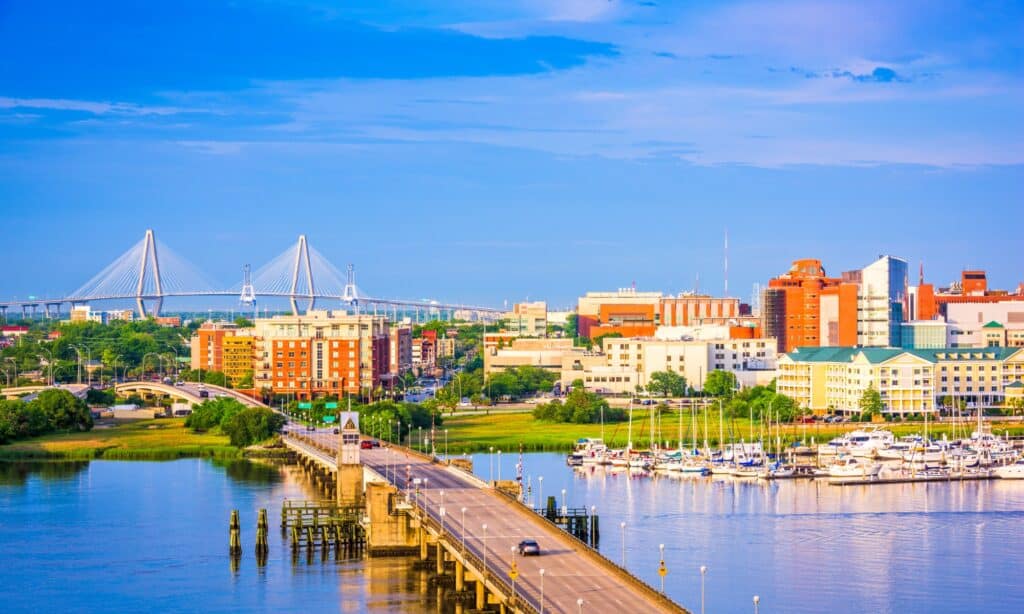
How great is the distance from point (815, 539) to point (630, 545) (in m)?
4.28

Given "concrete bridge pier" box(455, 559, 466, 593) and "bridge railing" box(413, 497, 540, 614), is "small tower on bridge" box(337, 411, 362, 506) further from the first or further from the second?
"concrete bridge pier" box(455, 559, 466, 593)

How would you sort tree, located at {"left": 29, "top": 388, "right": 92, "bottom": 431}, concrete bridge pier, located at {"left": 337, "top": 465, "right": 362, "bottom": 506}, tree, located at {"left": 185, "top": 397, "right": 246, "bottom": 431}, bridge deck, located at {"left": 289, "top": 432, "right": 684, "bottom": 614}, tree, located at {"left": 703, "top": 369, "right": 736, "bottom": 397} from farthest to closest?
tree, located at {"left": 703, "top": 369, "right": 736, "bottom": 397}
tree, located at {"left": 185, "top": 397, "right": 246, "bottom": 431}
tree, located at {"left": 29, "top": 388, "right": 92, "bottom": 431}
concrete bridge pier, located at {"left": 337, "top": 465, "right": 362, "bottom": 506}
bridge deck, located at {"left": 289, "top": 432, "right": 684, "bottom": 614}

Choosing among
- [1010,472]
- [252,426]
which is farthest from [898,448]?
[252,426]

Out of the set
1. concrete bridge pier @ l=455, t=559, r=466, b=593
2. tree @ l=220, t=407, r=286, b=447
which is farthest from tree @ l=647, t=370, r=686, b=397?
concrete bridge pier @ l=455, t=559, r=466, b=593

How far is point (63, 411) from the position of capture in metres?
65.2

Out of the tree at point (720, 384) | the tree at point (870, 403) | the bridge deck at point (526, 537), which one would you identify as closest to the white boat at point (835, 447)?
the tree at point (870, 403)

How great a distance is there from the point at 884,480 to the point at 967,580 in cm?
1758

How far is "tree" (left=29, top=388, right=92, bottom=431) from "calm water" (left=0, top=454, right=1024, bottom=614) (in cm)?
1366

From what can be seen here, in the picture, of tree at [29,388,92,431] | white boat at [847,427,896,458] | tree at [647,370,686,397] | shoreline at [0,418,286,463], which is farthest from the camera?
tree at [647,370,686,397]

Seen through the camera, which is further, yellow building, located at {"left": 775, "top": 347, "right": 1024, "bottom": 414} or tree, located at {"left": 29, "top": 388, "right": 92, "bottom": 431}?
yellow building, located at {"left": 775, "top": 347, "right": 1024, "bottom": 414}

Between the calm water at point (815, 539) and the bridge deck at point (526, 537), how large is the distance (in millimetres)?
2297

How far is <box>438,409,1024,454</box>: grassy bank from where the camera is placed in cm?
6034

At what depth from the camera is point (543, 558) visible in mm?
27891

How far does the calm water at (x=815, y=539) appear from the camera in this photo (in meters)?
30.6
